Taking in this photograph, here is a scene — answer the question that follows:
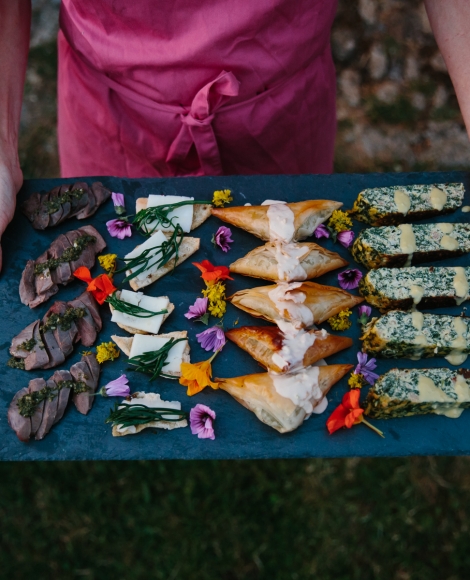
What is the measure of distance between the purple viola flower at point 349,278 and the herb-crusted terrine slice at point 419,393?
34 cm

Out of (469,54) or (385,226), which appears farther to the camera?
(385,226)

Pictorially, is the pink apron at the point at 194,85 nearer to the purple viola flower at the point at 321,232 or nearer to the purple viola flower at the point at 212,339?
the purple viola flower at the point at 321,232

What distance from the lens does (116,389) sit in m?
1.79

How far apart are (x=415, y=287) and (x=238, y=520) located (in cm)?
168

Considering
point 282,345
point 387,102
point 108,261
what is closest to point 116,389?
point 108,261

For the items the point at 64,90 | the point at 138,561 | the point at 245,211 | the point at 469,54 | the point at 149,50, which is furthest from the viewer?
the point at 138,561

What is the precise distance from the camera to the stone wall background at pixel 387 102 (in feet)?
12.7

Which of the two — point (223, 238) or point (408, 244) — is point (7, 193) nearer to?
point (223, 238)

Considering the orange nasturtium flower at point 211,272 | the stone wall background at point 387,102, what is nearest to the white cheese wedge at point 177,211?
the orange nasturtium flower at point 211,272

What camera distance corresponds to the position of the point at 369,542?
2.87m

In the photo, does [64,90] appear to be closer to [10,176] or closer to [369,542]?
[10,176]

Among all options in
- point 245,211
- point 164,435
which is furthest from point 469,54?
point 164,435

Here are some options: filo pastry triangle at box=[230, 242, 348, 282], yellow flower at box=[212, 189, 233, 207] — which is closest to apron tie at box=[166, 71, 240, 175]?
yellow flower at box=[212, 189, 233, 207]

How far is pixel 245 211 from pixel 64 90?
2.80 feet
